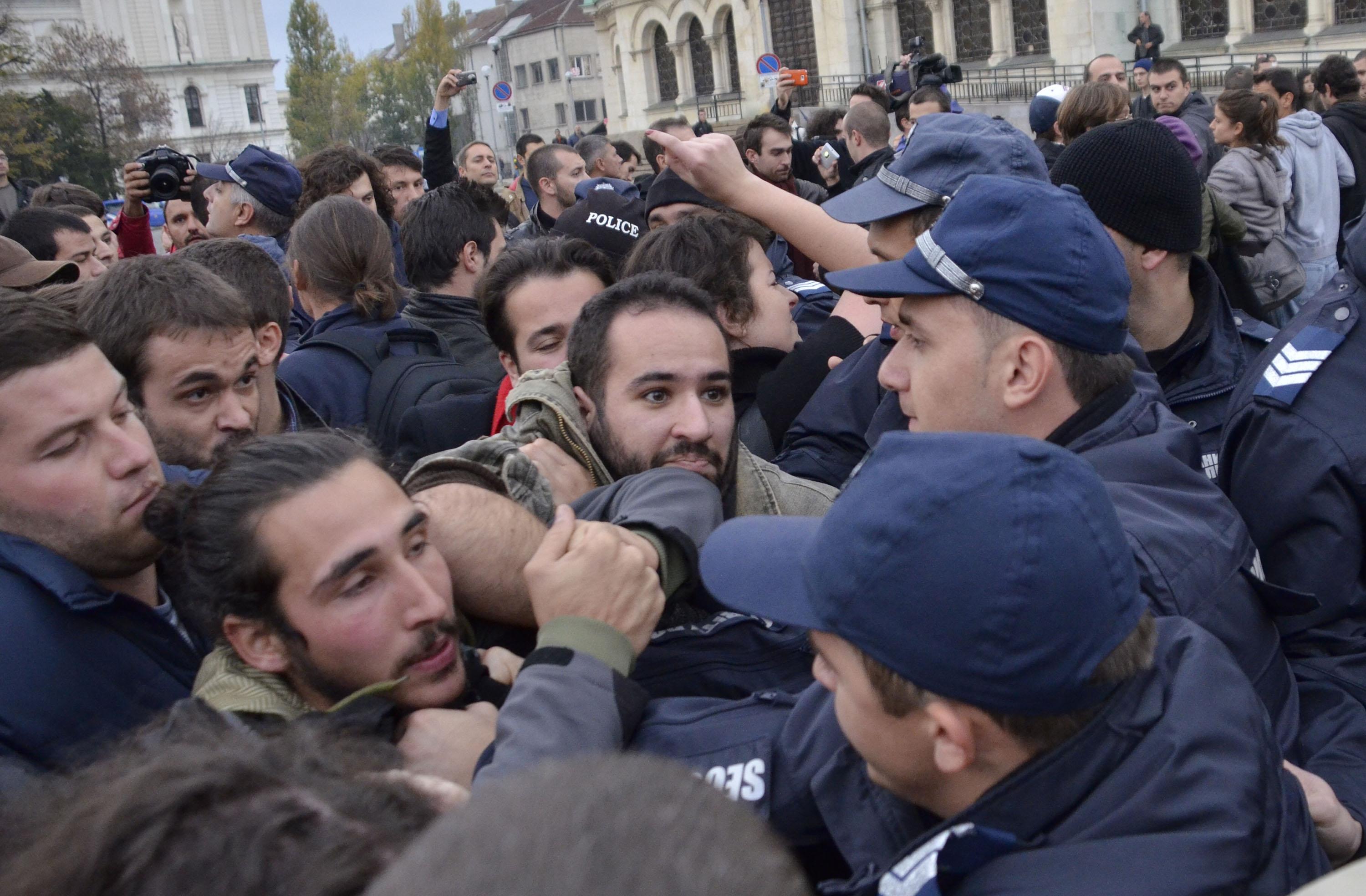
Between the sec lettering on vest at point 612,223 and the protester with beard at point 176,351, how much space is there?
216cm

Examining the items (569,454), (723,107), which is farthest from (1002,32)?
(569,454)

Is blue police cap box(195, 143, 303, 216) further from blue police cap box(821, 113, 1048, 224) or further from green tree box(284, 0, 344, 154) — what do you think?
green tree box(284, 0, 344, 154)

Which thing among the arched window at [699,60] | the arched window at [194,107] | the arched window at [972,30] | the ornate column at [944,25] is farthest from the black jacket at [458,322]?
the arched window at [194,107]

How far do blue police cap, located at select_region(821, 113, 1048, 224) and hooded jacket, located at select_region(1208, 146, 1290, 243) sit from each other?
12.6ft

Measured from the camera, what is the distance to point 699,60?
1780 inches

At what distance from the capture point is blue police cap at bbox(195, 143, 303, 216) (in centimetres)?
592

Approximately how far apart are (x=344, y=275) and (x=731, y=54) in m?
42.1

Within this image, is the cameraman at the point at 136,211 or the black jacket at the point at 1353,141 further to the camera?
the black jacket at the point at 1353,141

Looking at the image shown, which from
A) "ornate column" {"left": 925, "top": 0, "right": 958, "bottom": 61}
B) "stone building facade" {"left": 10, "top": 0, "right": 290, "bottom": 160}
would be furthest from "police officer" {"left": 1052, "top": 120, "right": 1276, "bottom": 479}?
"stone building facade" {"left": 10, "top": 0, "right": 290, "bottom": 160}

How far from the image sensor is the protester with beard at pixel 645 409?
255cm

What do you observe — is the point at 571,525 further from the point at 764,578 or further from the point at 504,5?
the point at 504,5

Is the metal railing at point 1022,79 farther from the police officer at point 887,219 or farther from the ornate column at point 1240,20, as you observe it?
the police officer at point 887,219

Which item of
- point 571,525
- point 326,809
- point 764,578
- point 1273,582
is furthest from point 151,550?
point 1273,582

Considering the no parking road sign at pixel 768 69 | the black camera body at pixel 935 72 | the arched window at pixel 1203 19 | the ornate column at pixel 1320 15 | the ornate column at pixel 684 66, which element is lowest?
the black camera body at pixel 935 72
